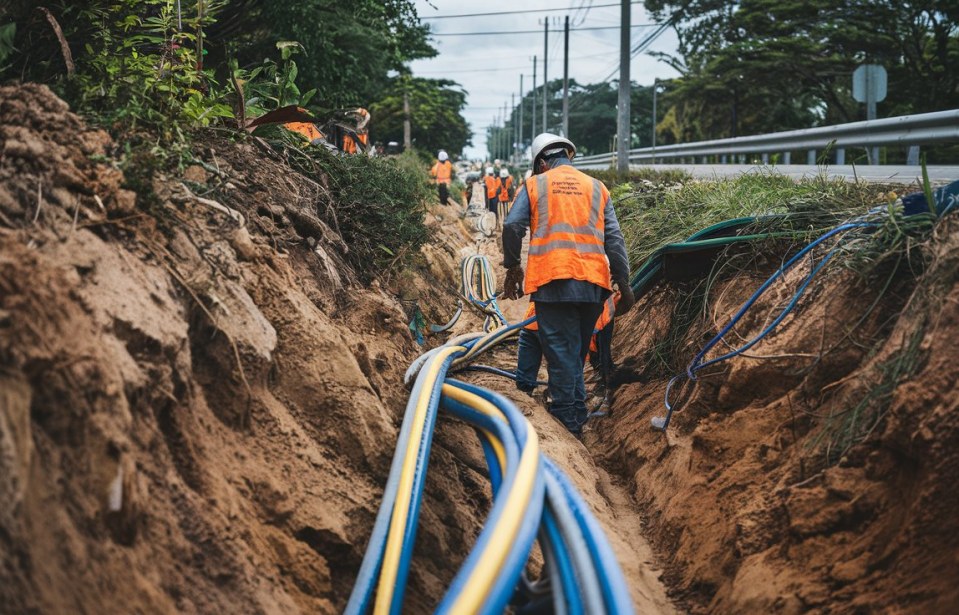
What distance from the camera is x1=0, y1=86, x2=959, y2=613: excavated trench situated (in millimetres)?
2162

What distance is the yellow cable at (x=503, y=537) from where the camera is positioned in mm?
2248

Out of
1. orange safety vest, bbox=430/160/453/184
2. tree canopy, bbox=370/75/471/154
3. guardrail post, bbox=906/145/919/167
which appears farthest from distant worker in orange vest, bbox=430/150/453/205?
guardrail post, bbox=906/145/919/167

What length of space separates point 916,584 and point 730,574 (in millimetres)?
941

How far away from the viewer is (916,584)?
9.12 feet

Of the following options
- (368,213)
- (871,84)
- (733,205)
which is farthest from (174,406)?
(871,84)

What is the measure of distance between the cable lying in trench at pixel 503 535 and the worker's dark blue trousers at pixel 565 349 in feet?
5.70

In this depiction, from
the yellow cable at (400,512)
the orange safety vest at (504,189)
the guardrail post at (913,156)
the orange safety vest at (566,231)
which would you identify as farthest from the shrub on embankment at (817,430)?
the orange safety vest at (504,189)

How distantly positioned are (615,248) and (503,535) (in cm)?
339

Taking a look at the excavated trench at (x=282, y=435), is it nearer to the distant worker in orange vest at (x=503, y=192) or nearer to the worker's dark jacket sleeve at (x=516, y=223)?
the worker's dark jacket sleeve at (x=516, y=223)

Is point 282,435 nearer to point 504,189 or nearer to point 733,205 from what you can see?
point 733,205

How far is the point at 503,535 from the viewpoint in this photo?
242 centimetres

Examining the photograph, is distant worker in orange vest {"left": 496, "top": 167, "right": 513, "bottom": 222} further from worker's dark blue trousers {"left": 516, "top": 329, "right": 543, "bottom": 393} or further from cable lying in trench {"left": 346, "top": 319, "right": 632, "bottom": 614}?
cable lying in trench {"left": 346, "top": 319, "right": 632, "bottom": 614}

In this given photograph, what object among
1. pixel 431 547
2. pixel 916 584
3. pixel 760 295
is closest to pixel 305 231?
pixel 431 547

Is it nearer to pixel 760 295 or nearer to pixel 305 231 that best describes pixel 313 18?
pixel 305 231
